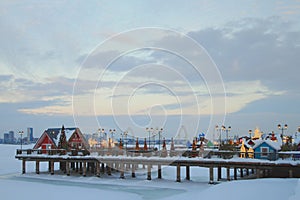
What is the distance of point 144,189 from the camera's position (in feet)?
112

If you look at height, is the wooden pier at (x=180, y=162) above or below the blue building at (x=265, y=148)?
below

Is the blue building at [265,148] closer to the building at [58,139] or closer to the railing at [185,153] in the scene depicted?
the railing at [185,153]

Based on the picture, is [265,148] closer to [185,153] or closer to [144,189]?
[185,153]

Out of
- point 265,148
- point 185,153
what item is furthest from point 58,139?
point 265,148

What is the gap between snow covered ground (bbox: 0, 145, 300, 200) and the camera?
861 inches

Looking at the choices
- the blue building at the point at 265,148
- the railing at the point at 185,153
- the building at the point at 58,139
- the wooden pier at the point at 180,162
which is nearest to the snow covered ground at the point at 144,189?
the wooden pier at the point at 180,162

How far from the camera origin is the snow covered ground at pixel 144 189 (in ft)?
71.7

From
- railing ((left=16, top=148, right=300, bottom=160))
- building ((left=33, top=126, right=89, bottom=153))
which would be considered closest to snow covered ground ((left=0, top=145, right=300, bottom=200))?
railing ((left=16, top=148, right=300, bottom=160))

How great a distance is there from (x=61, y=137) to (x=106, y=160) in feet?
38.4

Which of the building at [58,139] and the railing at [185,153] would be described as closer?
the railing at [185,153]

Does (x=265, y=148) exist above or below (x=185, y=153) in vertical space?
above

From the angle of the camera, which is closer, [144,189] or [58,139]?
[144,189]

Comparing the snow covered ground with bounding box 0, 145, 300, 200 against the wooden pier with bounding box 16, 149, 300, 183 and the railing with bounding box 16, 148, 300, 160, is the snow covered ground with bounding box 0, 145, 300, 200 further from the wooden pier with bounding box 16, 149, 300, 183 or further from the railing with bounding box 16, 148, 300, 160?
the railing with bounding box 16, 148, 300, 160

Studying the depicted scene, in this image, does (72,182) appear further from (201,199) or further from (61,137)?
(201,199)
